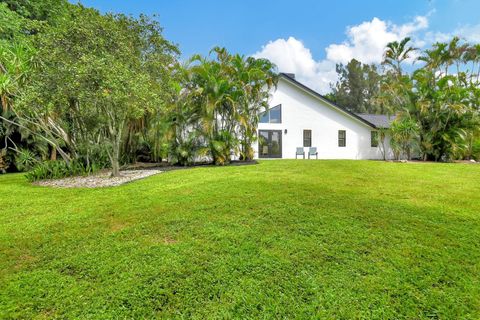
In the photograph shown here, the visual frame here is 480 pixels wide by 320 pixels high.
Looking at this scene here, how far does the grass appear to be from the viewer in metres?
2.39

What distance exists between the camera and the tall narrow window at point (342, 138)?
18.1 m

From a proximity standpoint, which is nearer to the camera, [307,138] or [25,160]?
[25,160]

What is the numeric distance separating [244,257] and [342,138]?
1704cm

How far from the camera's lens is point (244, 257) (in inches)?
123

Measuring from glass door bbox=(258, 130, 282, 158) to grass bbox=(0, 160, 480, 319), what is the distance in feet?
37.1

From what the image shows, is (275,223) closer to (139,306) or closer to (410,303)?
(410,303)

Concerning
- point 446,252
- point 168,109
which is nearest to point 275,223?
point 446,252

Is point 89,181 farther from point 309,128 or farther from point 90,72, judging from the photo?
point 309,128

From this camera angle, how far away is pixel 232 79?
40.1ft

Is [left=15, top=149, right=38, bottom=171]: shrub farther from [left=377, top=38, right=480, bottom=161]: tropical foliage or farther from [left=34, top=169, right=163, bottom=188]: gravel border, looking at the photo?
[left=377, top=38, right=480, bottom=161]: tropical foliage

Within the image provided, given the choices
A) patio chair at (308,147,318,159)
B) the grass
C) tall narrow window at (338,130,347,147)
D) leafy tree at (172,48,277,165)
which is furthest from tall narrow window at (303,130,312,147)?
the grass

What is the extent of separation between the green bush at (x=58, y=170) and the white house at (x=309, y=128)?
1004cm

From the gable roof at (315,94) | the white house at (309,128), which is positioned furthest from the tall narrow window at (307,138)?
the gable roof at (315,94)

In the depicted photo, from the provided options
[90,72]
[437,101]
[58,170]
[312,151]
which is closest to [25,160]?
[58,170]
